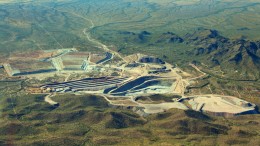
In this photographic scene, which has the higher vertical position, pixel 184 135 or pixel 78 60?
pixel 184 135

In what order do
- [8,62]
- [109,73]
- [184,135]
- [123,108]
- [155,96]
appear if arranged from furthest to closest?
1. [8,62]
2. [109,73]
3. [155,96]
4. [123,108]
5. [184,135]

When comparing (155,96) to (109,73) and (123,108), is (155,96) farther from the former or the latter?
(109,73)

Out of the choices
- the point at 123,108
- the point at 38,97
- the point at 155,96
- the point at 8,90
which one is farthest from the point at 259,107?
the point at 8,90

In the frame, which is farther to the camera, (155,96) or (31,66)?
(31,66)

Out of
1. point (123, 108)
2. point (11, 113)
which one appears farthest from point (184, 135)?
point (11, 113)

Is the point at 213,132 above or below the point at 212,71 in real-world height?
above

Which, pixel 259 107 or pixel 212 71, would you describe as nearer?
pixel 259 107

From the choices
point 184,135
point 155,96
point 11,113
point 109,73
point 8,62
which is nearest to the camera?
point 184,135

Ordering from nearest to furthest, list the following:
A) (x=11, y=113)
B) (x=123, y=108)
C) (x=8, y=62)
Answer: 1. (x=11, y=113)
2. (x=123, y=108)
3. (x=8, y=62)

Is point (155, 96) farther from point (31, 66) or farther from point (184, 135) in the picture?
point (31, 66)
